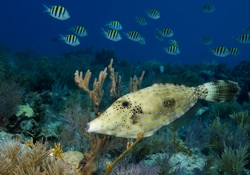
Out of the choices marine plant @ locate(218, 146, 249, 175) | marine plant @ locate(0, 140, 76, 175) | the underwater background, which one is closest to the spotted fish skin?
the underwater background

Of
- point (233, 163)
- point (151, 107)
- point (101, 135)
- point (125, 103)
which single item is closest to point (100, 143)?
point (101, 135)

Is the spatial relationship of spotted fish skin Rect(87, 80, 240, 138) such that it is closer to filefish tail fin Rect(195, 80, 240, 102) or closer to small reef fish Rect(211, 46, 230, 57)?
filefish tail fin Rect(195, 80, 240, 102)

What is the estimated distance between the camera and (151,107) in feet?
10.5

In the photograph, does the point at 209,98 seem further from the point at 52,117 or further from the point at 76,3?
the point at 76,3

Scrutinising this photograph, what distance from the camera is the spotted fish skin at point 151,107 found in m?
2.94

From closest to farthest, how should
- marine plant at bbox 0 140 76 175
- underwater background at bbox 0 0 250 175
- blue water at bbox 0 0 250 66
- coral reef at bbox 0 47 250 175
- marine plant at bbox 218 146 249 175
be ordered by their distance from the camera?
marine plant at bbox 0 140 76 175, coral reef at bbox 0 47 250 175, underwater background at bbox 0 0 250 175, marine plant at bbox 218 146 249 175, blue water at bbox 0 0 250 66

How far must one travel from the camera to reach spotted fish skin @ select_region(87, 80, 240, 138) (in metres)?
2.94

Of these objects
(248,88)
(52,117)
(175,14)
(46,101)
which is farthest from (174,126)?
(175,14)

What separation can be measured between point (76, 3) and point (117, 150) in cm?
13566

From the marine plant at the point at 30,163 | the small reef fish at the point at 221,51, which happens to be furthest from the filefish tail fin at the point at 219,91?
the small reef fish at the point at 221,51

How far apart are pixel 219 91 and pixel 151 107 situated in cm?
112

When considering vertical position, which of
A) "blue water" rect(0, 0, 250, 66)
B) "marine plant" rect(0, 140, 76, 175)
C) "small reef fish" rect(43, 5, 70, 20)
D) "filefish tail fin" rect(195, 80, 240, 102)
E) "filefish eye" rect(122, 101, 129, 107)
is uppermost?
"blue water" rect(0, 0, 250, 66)

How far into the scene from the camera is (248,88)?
1352 centimetres

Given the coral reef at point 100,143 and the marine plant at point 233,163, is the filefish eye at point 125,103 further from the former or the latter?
the marine plant at point 233,163
